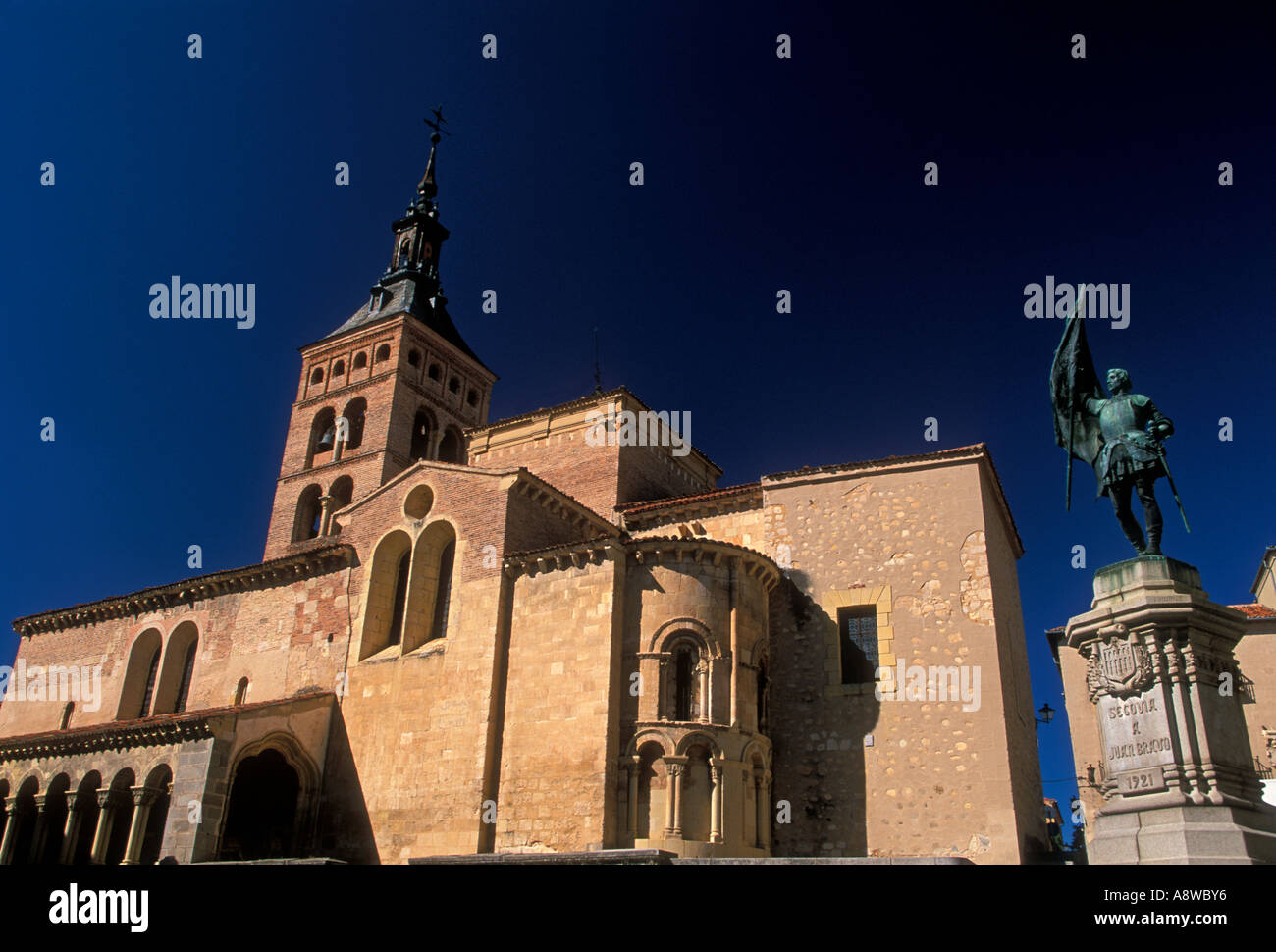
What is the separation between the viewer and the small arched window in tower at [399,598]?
2350 centimetres

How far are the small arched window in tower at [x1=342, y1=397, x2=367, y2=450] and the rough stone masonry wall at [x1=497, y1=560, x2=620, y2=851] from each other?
1956 centimetres

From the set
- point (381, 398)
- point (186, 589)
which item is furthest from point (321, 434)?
point (186, 589)

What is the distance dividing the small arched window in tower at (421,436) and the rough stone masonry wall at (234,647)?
41.6ft

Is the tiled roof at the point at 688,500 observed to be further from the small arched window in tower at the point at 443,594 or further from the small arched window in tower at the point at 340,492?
the small arched window in tower at the point at 340,492

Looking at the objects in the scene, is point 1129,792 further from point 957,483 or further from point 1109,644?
point 957,483

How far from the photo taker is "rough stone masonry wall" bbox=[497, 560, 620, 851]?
18.0 meters

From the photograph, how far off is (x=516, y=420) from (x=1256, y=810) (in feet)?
A: 78.2

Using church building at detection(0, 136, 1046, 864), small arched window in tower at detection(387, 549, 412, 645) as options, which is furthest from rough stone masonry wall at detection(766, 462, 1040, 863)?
small arched window in tower at detection(387, 549, 412, 645)

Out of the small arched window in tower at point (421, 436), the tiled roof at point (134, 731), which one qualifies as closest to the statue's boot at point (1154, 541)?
the tiled roof at point (134, 731)

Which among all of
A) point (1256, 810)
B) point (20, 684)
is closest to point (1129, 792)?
point (1256, 810)

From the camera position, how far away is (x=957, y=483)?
20.7m

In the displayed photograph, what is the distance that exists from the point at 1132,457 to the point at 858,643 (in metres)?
10.7

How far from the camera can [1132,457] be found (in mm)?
10359

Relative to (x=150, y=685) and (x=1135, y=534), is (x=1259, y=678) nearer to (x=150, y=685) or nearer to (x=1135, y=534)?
(x=1135, y=534)
